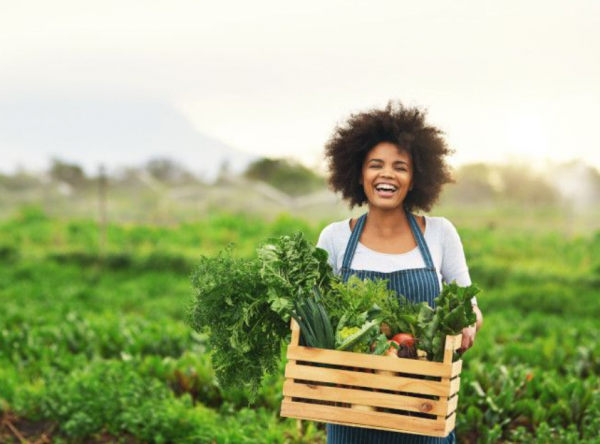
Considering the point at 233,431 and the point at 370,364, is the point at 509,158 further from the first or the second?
the point at 370,364

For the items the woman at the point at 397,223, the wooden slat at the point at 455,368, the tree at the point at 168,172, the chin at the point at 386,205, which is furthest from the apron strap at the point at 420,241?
the tree at the point at 168,172

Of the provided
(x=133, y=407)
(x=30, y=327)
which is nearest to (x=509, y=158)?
(x=30, y=327)

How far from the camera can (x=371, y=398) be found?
145 inches

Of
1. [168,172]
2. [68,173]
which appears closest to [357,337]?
[168,172]

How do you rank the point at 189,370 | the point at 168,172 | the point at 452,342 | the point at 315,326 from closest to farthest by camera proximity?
the point at 452,342 → the point at 315,326 → the point at 189,370 → the point at 168,172

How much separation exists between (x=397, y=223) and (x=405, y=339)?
754 mm

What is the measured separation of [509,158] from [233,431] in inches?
824

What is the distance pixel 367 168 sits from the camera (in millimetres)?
→ 4391

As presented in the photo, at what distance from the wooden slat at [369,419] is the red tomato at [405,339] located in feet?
0.99

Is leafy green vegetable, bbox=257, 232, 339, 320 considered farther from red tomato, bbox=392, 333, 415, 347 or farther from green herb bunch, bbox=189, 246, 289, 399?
red tomato, bbox=392, 333, 415, 347

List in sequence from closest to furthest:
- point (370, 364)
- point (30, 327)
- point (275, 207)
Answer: point (370, 364)
point (30, 327)
point (275, 207)

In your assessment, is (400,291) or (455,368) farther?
(400,291)

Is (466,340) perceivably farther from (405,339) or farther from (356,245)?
(356,245)

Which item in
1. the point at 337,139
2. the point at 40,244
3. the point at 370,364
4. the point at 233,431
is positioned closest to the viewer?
the point at 370,364
